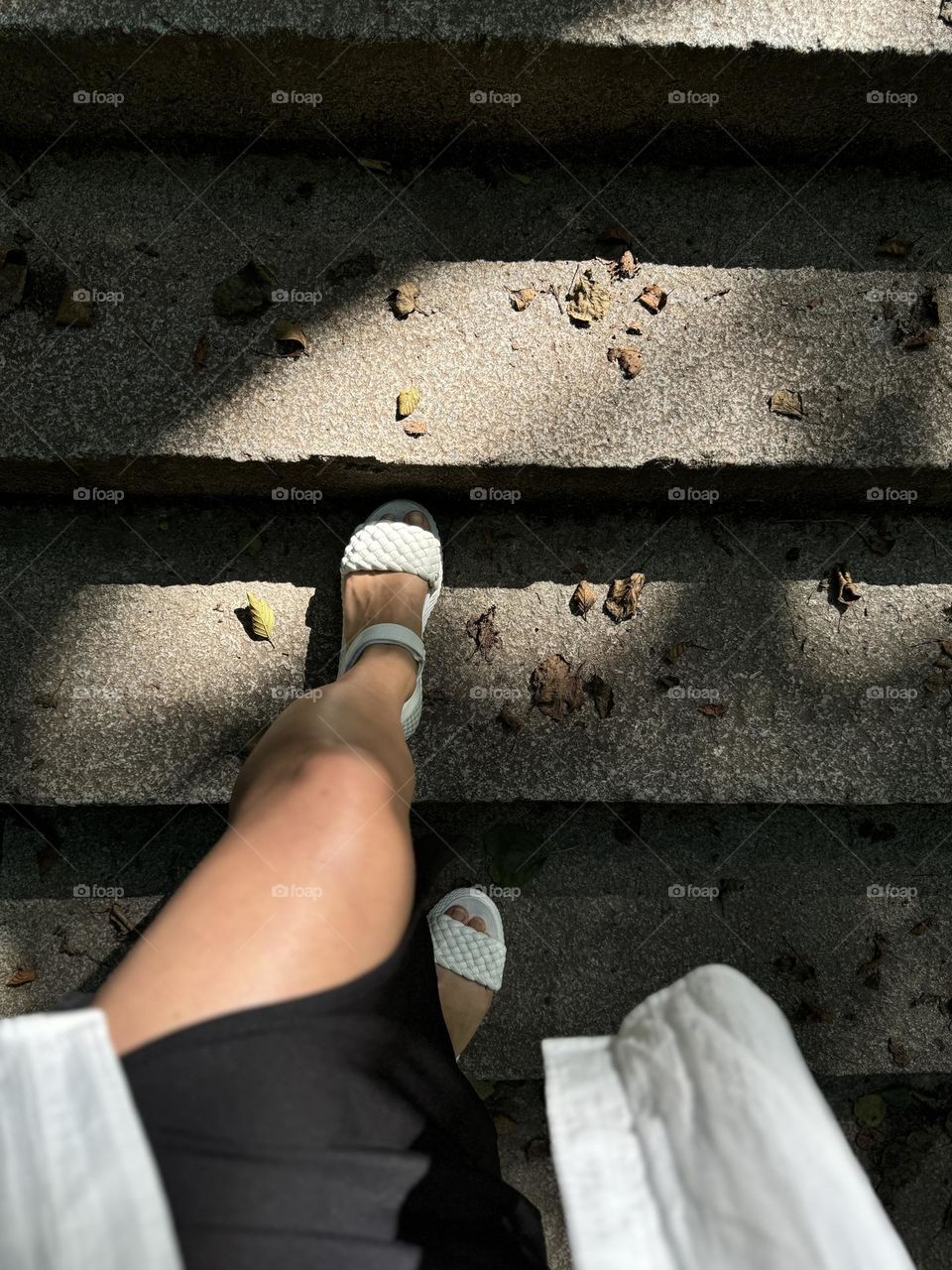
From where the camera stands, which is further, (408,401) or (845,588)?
(845,588)

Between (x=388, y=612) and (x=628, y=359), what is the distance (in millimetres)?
804

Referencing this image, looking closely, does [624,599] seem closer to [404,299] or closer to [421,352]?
[421,352]

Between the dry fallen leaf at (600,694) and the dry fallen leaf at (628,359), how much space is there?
2.32 feet

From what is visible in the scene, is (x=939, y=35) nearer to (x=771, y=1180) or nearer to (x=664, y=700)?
(x=664, y=700)

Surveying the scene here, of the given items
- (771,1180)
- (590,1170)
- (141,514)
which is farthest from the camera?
(141,514)

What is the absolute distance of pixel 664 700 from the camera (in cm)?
196

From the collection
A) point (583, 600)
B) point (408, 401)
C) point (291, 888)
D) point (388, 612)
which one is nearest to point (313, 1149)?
point (291, 888)

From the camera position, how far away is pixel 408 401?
182 cm

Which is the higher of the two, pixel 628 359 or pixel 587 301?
pixel 587 301

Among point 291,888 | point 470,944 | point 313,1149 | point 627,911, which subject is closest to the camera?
point 313,1149

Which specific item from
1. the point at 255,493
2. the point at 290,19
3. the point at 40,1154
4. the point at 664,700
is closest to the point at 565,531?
the point at 664,700

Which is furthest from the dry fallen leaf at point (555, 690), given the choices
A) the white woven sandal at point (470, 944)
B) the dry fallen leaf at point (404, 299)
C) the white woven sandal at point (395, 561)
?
the dry fallen leaf at point (404, 299)

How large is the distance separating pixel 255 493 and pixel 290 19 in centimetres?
97

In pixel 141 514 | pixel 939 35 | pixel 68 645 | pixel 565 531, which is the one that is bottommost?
pixel 68 645
